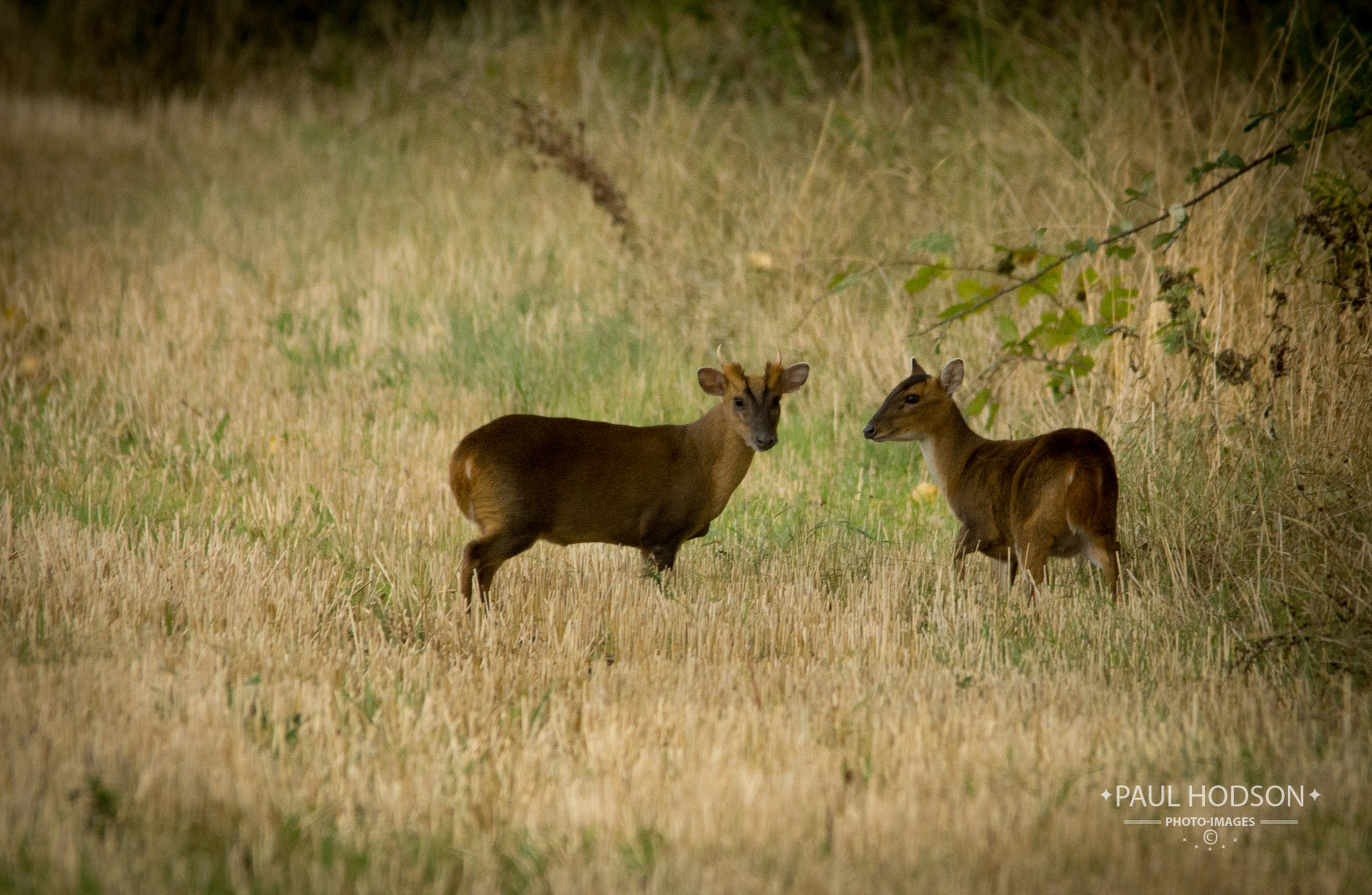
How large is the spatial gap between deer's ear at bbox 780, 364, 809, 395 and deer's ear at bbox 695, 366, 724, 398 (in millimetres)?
277

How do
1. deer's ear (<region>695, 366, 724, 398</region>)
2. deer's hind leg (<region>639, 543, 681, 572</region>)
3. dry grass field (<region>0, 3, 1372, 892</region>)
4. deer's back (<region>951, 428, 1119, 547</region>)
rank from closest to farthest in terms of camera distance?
dry grass field (<region>0, 3, 1372, 892</region>)
deer's back (<region>951, 428, 1119, 547</region>)
deer's hind leg (<region>639, 543, 681, 572</region>)
deer's ear (<region>695, 366, 724, 398</region>)

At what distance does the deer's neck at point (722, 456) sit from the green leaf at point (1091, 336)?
60.4 inches

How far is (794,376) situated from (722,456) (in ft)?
1.76

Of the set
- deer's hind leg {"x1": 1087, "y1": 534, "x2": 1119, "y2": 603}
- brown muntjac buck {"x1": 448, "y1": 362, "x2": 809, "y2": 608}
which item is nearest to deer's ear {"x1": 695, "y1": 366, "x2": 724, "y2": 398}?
brown muntjac buck {"x1": 448, "y1": 362, "x2": 809, "y2": 608}

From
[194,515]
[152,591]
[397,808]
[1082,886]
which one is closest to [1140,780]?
[1082,886]

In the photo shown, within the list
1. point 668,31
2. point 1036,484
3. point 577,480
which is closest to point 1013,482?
point 1036,484

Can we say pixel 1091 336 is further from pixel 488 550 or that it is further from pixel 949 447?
pixel 488 550

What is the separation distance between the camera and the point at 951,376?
683 centimetres

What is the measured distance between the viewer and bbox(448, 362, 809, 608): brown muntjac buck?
5980mm

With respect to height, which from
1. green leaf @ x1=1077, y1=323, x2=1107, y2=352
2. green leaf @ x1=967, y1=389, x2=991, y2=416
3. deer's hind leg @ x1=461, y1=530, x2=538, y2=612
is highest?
green leaf @ x1=1077, y1=323, x2=1107, y2=352

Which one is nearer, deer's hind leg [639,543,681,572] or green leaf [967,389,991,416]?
deer's hind leg [639,543,681,572]

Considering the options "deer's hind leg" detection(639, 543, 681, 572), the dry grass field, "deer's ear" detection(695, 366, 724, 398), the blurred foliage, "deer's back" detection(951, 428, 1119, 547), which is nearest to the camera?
the dry grass field

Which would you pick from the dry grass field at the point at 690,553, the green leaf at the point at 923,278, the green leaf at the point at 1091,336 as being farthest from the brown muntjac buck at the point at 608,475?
the green leaf at the point at 1091,336

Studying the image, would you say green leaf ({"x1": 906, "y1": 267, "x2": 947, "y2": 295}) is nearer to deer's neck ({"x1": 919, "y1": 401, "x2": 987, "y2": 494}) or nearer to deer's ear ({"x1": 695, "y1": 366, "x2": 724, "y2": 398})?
deer's neck ({"x1": 919, "y1": 401, "x2": 987, "y2": 494})
